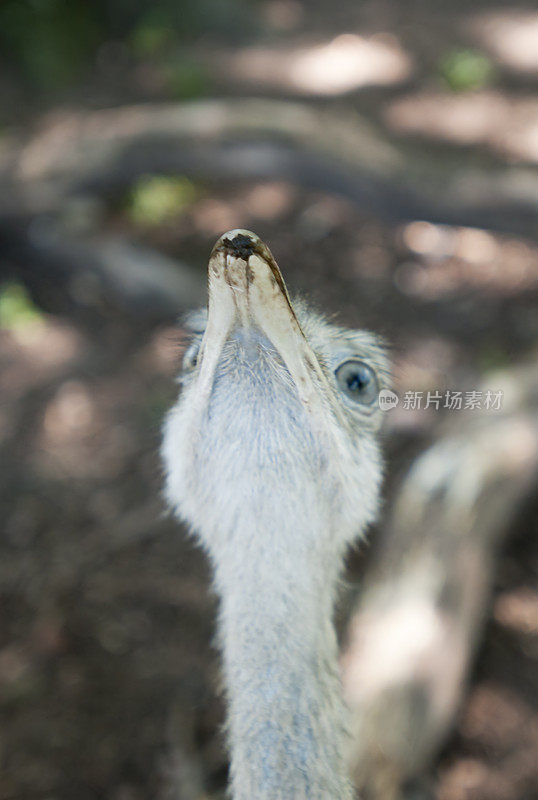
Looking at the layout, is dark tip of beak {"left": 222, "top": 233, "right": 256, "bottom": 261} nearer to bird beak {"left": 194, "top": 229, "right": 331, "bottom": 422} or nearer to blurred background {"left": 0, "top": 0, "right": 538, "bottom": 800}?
bird beak {"left": 194, "top": 229, "right": 331, "bottom": 422}

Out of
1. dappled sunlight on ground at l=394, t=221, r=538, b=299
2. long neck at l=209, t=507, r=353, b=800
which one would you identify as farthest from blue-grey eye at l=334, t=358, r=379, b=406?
dappled sunlight on ground at l=394, t=221, r=538, b=299

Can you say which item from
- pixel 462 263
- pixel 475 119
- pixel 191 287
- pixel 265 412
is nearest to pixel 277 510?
pixel 265 412

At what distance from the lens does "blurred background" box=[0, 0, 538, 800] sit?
2.77 meters

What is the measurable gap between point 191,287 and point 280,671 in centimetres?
320

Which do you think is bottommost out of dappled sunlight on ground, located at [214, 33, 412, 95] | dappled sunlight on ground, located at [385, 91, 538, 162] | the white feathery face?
the white feathery face

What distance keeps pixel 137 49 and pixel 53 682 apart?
5.38m

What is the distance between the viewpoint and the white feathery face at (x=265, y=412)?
44.8 inches

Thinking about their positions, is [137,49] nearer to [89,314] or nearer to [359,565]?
[89,314]

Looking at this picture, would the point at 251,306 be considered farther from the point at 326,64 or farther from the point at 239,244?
the point at 326,64

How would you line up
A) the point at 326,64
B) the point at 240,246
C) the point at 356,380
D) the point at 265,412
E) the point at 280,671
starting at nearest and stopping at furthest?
the point at 240,246, the point at 265,412, the point at 280,671, the point at 356,380, the point at 326,64

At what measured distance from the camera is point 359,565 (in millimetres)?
3158

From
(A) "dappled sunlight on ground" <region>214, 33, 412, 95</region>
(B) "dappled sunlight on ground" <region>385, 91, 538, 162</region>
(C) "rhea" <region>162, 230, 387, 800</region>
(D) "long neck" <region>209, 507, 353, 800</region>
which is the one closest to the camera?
(C) "rhea" <region>162, 230, 387, 800</region>

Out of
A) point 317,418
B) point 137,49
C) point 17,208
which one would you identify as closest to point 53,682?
point 317,418

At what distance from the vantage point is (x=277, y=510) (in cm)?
139
